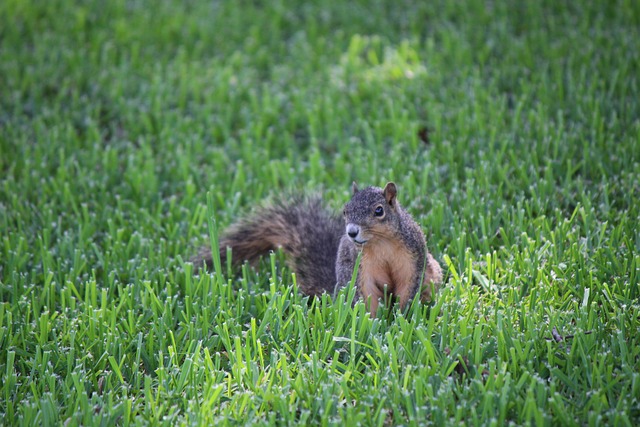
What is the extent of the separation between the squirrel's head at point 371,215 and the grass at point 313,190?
1.03 feet

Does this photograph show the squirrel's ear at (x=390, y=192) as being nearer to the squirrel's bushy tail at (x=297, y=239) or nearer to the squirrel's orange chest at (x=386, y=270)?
the squirrel's orange chest at (x=386, y=270)

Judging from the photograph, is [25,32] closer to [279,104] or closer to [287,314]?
[279,104]

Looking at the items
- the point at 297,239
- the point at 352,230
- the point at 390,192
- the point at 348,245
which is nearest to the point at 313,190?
the point at 297,239

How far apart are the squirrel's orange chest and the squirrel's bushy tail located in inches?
12.7

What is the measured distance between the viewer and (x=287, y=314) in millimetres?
3521

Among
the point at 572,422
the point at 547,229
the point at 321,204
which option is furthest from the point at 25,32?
the point at 572,422

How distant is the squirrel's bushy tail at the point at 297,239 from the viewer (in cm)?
377

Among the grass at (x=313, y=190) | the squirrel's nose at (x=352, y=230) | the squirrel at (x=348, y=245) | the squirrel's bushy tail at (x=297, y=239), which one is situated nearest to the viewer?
the grass at (x=313, y=190)

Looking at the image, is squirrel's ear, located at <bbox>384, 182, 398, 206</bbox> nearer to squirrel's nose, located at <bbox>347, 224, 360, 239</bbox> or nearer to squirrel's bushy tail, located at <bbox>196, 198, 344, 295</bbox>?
squirrel's nose, located at <bbox>347, 224, 360, 239</bbox>

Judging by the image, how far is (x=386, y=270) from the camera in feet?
11.2

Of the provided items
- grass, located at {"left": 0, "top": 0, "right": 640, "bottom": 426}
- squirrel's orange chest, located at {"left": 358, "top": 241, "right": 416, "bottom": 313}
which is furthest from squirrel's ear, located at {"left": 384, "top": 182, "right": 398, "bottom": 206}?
grass, located at {"left": 0, "top": 0, "right": 640, "bottom": 426}

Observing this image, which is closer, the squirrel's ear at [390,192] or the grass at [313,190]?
the grass at [313,190]

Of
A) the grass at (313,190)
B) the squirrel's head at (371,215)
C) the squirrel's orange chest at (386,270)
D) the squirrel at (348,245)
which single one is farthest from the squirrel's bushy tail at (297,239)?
the squirrel's head at (371,215)

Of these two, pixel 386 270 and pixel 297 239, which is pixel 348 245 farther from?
pixel 297 239
